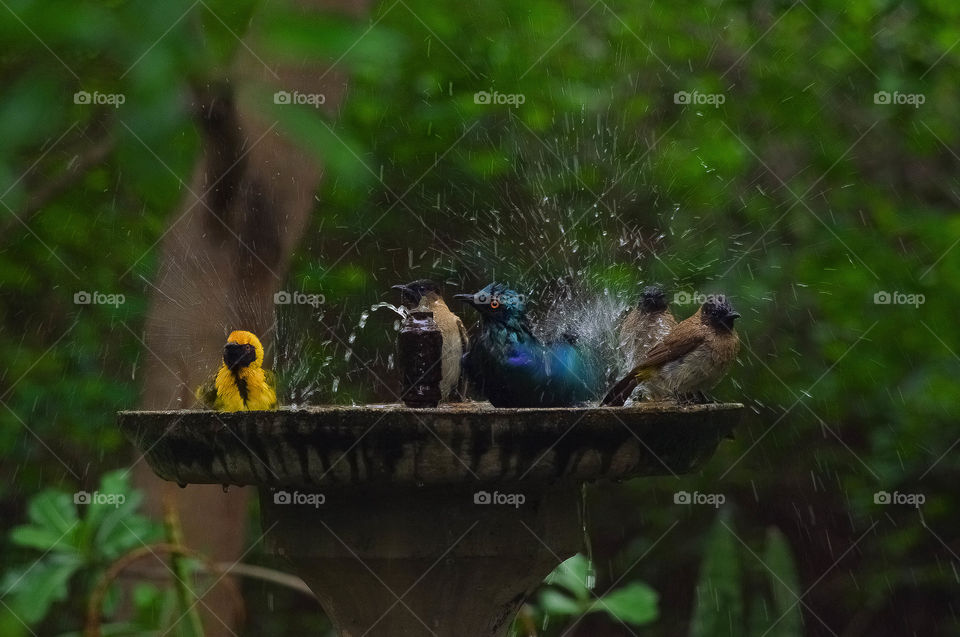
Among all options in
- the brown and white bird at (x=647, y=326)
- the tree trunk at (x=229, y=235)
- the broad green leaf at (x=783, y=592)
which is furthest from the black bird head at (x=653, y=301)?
the tree trunk at (x=229, y=235)

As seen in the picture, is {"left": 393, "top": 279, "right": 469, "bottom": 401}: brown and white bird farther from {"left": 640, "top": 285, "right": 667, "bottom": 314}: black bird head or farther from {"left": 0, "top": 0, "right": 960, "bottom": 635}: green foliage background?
{"left": 0, "top": 0, "right": 960, "bottom": 635}: green foliage background

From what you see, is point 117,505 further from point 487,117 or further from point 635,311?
point 487,117

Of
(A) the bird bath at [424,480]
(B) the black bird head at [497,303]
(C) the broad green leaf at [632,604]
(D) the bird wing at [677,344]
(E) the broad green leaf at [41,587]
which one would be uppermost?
(B) the black bird head at [497,303]

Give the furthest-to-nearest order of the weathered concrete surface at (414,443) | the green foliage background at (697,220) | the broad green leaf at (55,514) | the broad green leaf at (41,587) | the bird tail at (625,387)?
the green foliage background at (697,220), the broad green leaf at (55,514), the broad green leaf at (41,587), the bird tail at (625,387), the weathered concrete surface at (414,443)

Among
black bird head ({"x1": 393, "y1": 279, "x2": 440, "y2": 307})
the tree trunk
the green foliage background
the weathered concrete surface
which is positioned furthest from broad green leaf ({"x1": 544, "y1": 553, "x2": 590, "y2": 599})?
the weathered concrete surface

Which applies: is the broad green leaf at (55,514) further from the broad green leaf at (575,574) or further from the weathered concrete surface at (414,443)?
the weathered concrete surface at (414,443)

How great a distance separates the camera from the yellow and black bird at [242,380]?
11.0 ft

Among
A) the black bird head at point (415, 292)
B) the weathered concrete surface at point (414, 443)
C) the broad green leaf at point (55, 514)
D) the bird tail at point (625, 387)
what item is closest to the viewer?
the weathered concrete surface at point (414, 443)

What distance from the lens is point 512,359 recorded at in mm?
2998

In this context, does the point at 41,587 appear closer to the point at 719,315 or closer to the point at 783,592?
the point at 783,592

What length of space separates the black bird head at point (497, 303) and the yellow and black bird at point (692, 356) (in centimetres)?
35

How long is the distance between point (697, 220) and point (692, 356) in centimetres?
339

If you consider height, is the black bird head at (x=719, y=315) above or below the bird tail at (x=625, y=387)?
above

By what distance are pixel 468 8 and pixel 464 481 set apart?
396 cm
